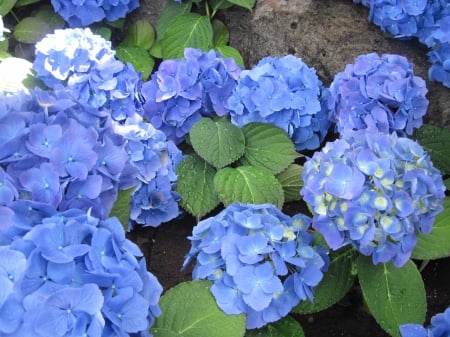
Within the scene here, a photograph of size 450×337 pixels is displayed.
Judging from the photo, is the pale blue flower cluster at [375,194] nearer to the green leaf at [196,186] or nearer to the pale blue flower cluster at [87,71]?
the green leaf at [196,186]

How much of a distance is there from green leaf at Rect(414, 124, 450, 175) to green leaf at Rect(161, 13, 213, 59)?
94 centimetres

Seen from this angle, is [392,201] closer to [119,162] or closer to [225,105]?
[119,162]

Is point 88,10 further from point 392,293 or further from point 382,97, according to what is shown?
point 392,293

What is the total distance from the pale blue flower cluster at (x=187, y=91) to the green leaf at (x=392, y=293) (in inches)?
31.5

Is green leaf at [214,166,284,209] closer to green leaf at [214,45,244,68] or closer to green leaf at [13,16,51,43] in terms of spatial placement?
green leaf at [214,45,244,68]

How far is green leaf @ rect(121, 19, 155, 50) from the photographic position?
298cm

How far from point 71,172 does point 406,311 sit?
2.86 feet

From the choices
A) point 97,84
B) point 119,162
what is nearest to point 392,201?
point 119,162

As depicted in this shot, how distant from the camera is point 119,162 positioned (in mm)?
1485

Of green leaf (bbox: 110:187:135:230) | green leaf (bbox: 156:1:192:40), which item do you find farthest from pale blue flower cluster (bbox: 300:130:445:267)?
green leaf (bbox: 156:1:192:40)

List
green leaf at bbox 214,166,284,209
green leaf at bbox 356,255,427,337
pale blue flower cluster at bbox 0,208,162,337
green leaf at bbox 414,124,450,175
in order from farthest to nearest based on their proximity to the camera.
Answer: green leaf at bbox 414,124,450,175, green leaf at bbox 214,166,284,209, green leaf at bbox 356,255,427,337, pale blue flower cluster at bbox 0,208,162,337

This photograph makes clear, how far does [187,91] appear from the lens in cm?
231

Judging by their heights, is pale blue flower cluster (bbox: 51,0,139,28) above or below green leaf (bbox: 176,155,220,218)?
above

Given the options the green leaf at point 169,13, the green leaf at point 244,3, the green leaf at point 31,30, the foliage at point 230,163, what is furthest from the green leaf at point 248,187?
the green leaf at point 31,30
